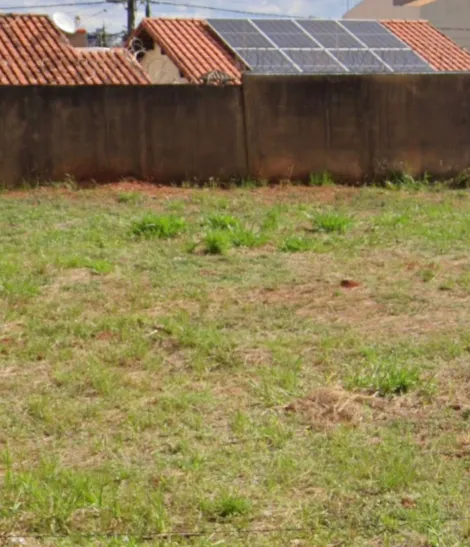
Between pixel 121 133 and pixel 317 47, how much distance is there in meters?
8.35

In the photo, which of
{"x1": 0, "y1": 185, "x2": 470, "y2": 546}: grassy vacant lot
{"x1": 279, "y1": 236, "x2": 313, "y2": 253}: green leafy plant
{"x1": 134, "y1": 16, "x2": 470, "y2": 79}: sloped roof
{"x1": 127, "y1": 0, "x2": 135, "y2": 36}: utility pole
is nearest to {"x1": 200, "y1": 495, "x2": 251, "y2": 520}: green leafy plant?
{"x1": 0, "y1": 185, "x2": 470, "y2": 546}: grassy vacant lot

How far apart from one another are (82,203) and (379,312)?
6.64 m

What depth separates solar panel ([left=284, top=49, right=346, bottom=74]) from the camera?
22.2 meters

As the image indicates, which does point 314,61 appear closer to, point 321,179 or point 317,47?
point 317,47

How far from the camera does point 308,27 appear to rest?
2480 centimetres

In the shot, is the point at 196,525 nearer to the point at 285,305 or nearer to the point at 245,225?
the point at 285,305

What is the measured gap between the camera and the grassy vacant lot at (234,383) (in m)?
4.83

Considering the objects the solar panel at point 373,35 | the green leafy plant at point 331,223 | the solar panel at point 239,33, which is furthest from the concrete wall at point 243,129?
the solar panel at point 373,35

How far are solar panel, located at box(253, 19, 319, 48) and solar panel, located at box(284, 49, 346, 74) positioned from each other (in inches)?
13.6

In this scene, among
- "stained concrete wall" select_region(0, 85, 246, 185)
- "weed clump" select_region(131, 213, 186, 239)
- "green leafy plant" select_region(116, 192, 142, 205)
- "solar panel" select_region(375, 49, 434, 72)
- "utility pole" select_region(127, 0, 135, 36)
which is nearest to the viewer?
"weed clump" select_region(131, 213, 186, 239)

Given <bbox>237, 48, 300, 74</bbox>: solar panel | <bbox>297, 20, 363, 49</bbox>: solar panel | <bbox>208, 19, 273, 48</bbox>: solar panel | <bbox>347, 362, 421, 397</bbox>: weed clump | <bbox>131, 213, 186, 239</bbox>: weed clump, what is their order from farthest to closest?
<bbox>208, 19, 273, 48</bbox>: solar panel → <bbox>297, 20, 363, 49</bbox>: solar panel → <bbox>237, 48, 300, 74</bbox>: solar panel → <bbox>131, 213, 186, 239</bbox>: weed clump → <bbox>347, 362, 421, 397</bbox>: weed clump

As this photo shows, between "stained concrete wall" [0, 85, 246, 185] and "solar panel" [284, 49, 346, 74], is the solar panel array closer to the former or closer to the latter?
"solar panel" [284, 49, 346, 74]

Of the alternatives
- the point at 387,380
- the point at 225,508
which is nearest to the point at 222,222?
the point at 387,380

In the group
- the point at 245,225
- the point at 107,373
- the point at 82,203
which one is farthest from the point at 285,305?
the point at 82,203
